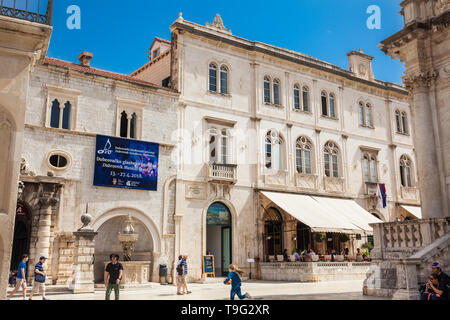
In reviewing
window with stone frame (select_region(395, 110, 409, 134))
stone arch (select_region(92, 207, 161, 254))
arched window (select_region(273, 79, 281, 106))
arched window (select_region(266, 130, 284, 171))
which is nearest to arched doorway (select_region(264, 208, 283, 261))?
arched window (select_region(266, 130, 284, 171))

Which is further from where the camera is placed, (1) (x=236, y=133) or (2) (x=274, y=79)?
(2) (x=274, y=79)

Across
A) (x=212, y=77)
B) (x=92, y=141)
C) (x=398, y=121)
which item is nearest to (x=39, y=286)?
(x=92, y=141)

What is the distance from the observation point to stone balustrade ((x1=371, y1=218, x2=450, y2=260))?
1180 centimetres

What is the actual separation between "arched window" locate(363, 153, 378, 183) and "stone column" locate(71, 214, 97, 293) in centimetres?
2017

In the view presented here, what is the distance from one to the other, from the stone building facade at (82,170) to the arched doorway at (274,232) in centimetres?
637

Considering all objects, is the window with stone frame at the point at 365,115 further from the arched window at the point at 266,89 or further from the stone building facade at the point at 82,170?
the stone building facade at the point at 82,170

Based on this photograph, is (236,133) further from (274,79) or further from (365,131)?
(365,131)

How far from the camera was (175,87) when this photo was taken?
2388 centimetres

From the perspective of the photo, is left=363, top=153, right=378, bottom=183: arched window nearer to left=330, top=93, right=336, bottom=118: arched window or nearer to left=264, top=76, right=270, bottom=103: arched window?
left=330, top=93, right=336, bottom=118: arched window

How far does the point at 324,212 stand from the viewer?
81.4 feet

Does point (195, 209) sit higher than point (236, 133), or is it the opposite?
point (236, 133)

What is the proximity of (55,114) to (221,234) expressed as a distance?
10.9 meters

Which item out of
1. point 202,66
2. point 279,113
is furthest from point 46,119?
point 279,113
